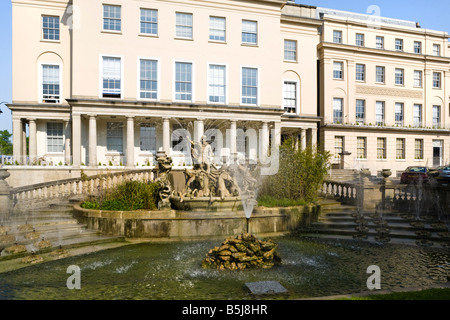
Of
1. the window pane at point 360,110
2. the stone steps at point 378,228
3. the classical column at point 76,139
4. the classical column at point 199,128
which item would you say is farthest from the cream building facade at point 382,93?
the classical column at point 76,139

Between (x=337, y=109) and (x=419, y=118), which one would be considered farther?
(x=419, y=118)

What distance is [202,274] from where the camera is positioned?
7.06 m

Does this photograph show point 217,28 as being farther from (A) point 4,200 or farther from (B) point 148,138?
(A) point 4,200

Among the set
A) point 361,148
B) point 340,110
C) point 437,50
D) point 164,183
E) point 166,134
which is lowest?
point 164,183

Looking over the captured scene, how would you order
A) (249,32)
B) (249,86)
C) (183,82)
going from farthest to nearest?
(249,32), (249,86), (183,82)

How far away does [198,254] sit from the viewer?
874 centimetres

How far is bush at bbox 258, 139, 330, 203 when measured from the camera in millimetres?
14117

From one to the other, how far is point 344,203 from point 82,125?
22.5 metres

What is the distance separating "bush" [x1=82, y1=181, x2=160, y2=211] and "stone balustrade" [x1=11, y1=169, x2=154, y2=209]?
1.15m

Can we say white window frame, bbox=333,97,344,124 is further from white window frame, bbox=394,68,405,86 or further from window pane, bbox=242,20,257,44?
window pane, bbox=242,20,257,44

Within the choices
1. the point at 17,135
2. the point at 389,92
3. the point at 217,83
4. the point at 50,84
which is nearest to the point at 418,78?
the point at 389,92

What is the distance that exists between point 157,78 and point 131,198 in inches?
681
